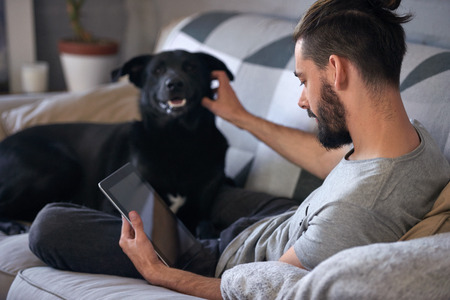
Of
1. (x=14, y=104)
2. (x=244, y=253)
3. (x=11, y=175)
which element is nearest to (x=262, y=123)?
(x=244, y=253)

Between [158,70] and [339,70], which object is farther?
[158,70]

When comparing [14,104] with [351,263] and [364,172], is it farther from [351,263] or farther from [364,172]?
[351,263]

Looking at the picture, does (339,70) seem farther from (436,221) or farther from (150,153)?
(150,153)

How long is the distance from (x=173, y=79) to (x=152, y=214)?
19.8 inches

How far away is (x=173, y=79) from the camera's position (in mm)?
1708

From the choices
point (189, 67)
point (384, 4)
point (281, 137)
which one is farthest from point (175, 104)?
point (384, 4)

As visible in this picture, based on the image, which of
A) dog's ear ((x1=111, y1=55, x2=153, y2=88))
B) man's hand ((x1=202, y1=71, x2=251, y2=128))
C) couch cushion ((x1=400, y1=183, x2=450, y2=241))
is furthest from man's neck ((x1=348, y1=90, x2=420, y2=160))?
dog's ear ((x1=111, y1=55, x2=153, y2=88))

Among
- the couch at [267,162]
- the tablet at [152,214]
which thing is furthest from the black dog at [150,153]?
the tablet at [152,214]

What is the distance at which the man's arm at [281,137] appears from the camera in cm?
160

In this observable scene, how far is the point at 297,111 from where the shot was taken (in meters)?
1.78

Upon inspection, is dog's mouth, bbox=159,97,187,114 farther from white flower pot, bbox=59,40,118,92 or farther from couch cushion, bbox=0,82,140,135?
white flower pot, bbox=59,40,118,92

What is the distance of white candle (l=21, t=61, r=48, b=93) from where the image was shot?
3586 millimetres

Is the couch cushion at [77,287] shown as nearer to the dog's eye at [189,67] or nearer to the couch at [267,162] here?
the couch at [267,162]

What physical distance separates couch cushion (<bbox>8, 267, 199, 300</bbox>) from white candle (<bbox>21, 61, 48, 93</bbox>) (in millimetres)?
2530
